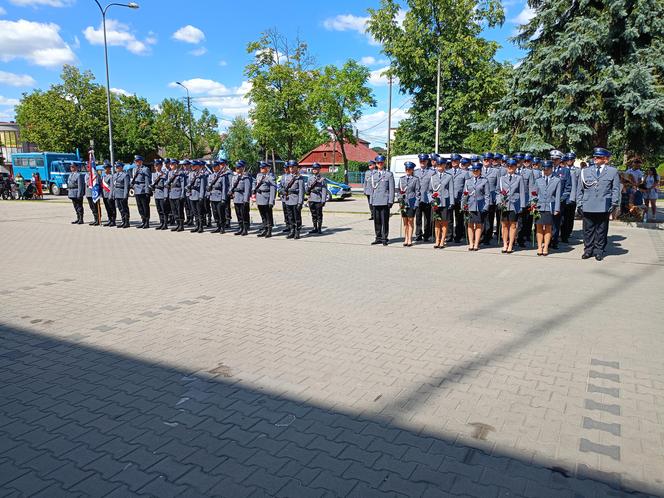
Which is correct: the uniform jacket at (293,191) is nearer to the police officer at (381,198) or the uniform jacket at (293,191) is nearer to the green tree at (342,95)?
the police officer at (381,198)

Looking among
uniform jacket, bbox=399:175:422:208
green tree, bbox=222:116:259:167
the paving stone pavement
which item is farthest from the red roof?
the paving stone pavement

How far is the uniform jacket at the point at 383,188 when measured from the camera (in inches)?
452

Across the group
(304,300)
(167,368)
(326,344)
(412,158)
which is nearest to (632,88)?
(412,158)

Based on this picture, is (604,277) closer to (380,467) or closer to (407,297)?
(407,297)

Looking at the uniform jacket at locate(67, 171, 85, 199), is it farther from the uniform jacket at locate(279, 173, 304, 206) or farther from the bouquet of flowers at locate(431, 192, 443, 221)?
the bouquet of flowers at locate(431, 192, 443, 221)

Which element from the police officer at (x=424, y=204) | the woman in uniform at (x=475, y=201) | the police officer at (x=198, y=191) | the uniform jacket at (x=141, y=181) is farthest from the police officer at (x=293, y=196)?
the uniform jacket at (x=141, y=181)

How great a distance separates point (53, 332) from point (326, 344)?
302cm

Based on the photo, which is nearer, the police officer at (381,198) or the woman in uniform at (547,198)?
the woman in uniform at (547,198)

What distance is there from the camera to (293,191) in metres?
12.7

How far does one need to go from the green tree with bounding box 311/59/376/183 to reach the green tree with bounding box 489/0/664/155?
25.3m

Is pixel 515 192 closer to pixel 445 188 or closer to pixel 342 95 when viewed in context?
pixel 445 188

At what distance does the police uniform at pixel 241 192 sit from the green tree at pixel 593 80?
30.4ft

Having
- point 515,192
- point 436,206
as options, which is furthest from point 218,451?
point 436,206

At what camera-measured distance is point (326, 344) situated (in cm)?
481
